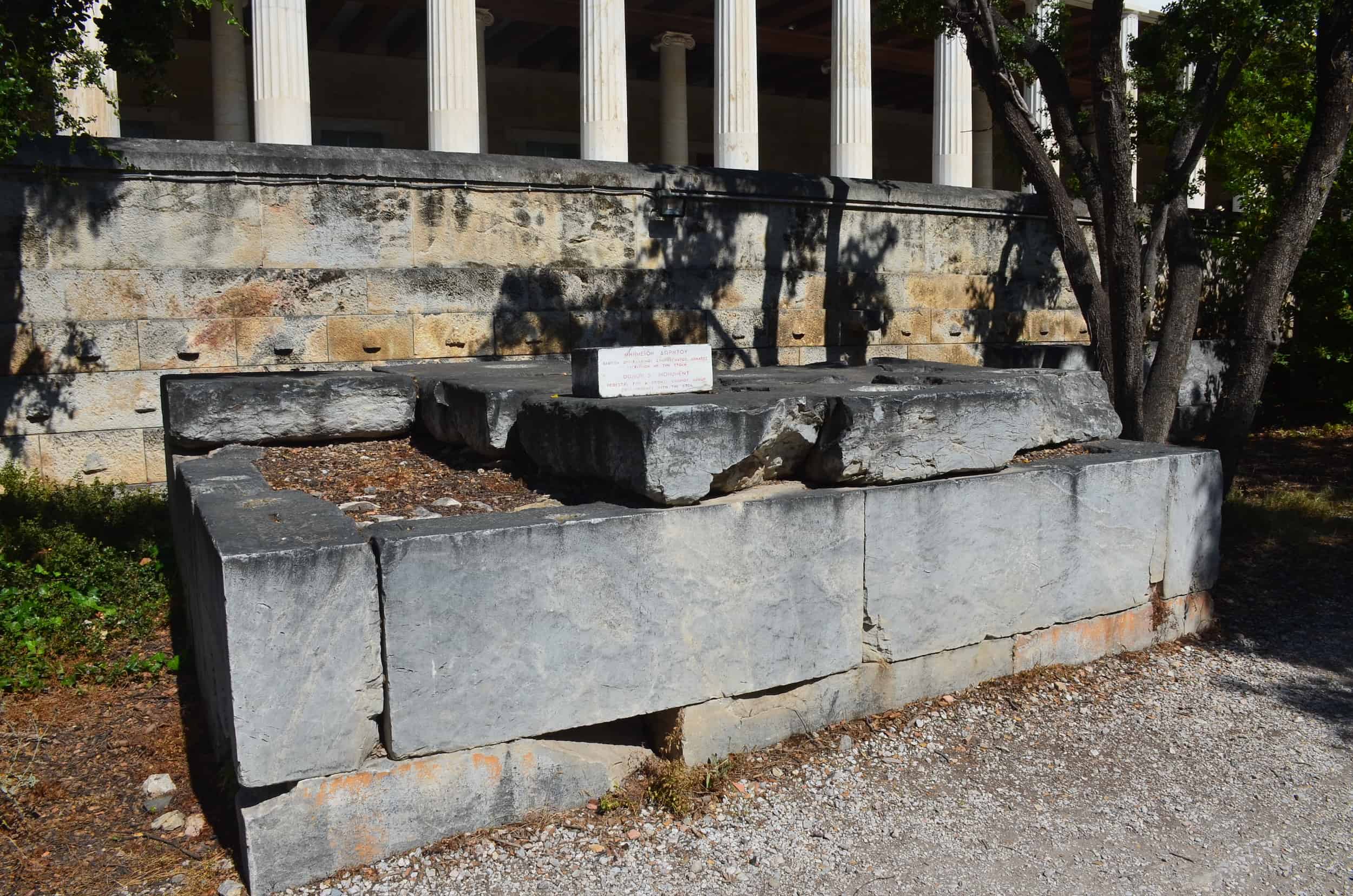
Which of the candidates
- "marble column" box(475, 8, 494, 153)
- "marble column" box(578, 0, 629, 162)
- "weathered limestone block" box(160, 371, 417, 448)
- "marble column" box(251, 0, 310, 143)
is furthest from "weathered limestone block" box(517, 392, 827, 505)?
"marble column" box(475, 8, 494, 153)

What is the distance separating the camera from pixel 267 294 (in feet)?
23.7

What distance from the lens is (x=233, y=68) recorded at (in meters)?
14.1

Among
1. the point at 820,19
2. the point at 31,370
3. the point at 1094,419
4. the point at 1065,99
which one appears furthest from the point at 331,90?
the point at 1094,419

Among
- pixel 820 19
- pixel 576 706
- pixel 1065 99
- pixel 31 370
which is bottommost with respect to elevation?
pixel 576 706

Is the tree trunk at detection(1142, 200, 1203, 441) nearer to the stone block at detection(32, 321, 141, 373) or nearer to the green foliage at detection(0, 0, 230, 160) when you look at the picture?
the green foliage at detection(0, 0, 230, 160)

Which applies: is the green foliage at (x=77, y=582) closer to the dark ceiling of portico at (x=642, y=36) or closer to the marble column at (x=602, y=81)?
the marble column at (x=602, y=81)

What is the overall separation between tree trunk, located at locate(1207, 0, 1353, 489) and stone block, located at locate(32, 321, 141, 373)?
6560 mm

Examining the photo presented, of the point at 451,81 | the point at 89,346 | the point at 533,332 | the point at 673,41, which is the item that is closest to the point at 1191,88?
the point at 533,332

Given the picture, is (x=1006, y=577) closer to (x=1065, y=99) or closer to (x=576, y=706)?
(x=576, y=706)

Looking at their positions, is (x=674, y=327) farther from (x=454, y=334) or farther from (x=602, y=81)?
(x=602, y=81)

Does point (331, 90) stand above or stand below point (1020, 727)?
above

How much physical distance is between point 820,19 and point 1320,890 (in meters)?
18.1

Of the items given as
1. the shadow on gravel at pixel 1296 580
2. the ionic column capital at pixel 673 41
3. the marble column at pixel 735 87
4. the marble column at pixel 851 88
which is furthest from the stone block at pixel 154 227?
the ionic column capital at pixel 673 41

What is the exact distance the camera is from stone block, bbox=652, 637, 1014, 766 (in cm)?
356
